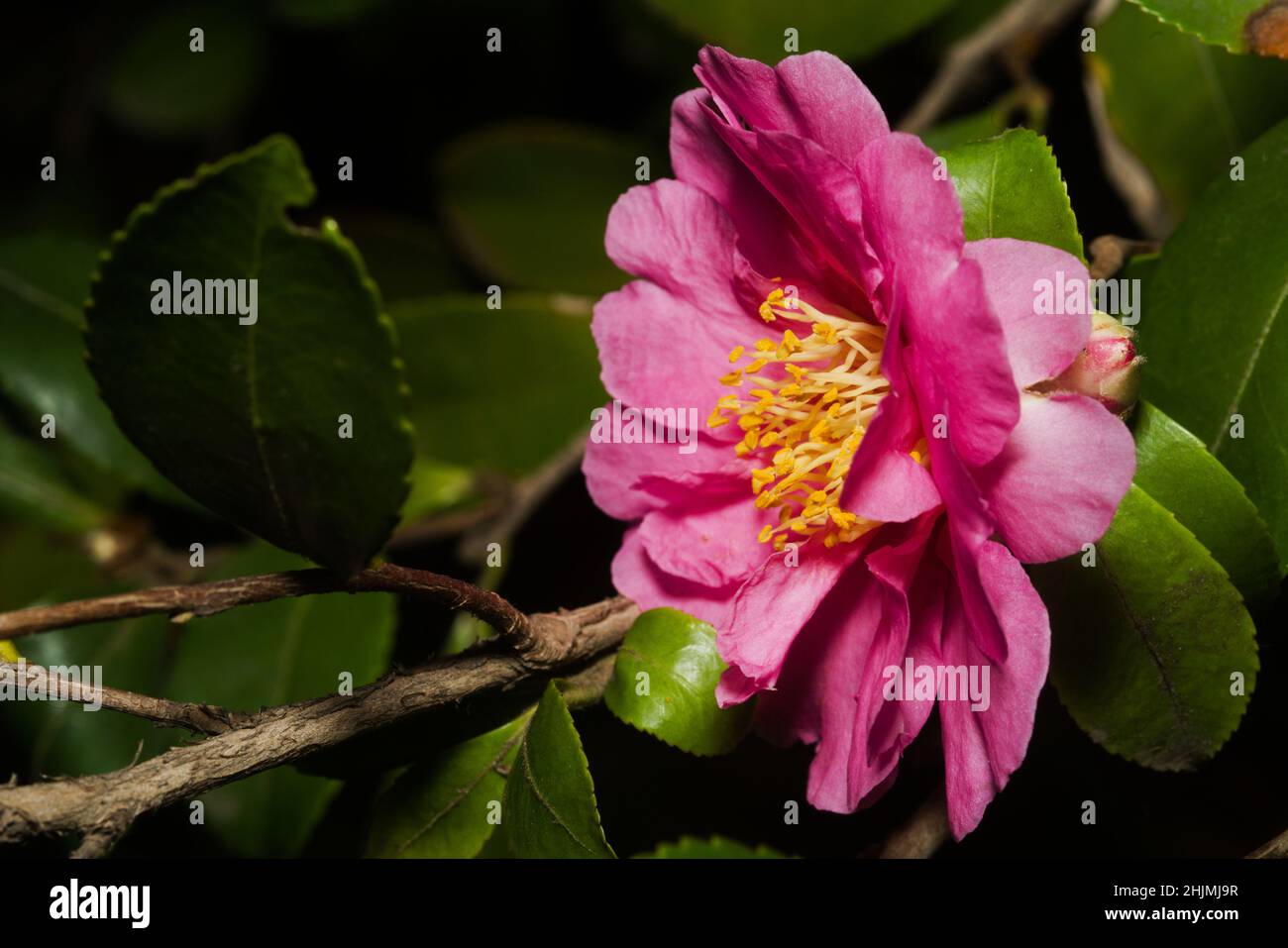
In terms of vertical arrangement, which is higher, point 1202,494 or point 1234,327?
point 1234,327

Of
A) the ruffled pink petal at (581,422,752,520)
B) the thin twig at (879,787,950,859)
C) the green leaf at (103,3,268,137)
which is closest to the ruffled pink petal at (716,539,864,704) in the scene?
the ruffled pink petal at (581,422,752,520)

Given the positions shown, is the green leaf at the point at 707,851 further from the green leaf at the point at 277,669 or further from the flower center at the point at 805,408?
the green leaf at the point at 277,669

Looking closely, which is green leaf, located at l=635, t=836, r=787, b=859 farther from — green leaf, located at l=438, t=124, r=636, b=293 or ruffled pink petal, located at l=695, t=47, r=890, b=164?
green leaf, located at l=438, t=124, r=636, b=293

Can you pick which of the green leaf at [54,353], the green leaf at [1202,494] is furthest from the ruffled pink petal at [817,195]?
the green leaf at [54,353]

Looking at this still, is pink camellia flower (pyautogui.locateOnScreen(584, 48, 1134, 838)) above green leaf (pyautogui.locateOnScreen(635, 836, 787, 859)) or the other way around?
above

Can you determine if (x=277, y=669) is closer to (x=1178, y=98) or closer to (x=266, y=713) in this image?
(x=266, y=713)

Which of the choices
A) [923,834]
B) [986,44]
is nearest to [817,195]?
[923,834]
